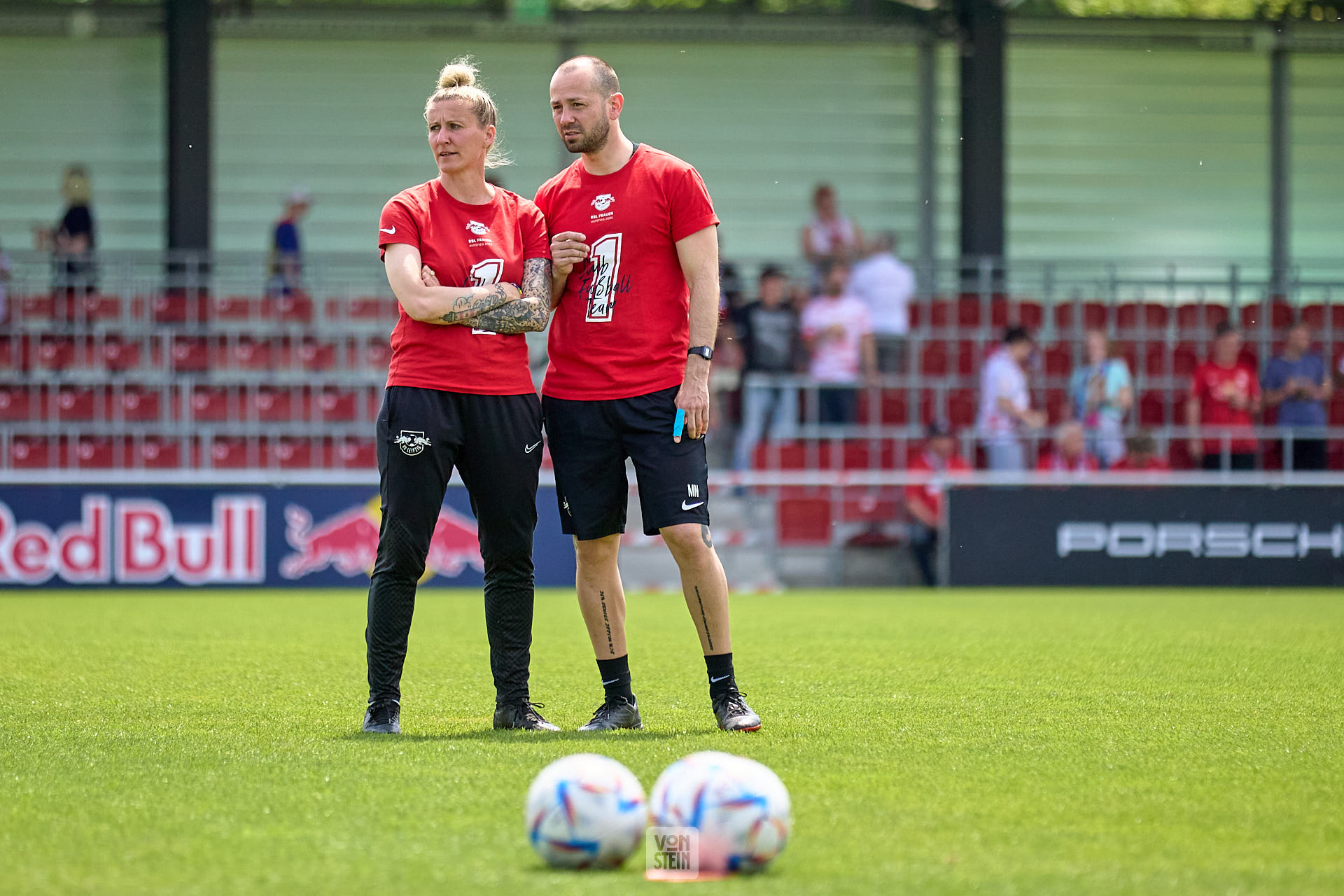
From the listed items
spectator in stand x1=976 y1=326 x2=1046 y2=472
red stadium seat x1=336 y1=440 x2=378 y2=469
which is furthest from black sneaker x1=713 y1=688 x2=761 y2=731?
red stadium seat x1=336 y1=440 x2=378 y2=469

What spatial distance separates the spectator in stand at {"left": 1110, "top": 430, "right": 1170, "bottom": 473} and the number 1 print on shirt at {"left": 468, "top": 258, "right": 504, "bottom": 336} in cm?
1049

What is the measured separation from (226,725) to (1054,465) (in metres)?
11.2

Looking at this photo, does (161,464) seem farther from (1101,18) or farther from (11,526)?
(1101,18)

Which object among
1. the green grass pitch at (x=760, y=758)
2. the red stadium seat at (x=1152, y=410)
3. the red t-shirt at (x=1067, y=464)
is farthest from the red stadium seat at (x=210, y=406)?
the red stadium seat at (x=1152, y=410)

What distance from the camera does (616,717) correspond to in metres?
5.16

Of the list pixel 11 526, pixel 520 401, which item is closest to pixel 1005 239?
pixel 11 526

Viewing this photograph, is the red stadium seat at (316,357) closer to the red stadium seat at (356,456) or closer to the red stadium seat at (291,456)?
the red stadium seat at (291,456)

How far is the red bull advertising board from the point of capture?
13180 millimetres

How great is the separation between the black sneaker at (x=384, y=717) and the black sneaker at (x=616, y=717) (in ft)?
1.92

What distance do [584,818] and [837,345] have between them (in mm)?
12776

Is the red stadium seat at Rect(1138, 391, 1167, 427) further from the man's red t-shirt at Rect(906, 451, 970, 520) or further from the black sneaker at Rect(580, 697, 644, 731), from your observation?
the black sneaker at Rect(580, 697, 644, 731)

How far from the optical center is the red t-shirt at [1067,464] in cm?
1501

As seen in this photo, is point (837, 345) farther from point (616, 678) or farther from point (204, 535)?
point (616, 678)

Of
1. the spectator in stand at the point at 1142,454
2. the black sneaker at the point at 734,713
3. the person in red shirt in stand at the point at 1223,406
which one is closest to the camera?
the black sneaker at the point at 734,713
